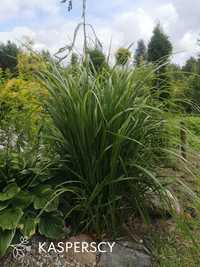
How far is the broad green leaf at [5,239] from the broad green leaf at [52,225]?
0.52 feet

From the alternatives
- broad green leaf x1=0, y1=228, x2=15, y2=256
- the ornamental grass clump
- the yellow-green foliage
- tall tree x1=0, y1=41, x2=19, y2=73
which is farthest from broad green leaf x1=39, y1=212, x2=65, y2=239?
tall tree x1=0, y1=41, x2=19, y2=73

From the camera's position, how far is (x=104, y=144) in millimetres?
1853

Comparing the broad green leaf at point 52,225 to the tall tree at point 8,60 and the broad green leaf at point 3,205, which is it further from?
the tall tree at point 8,60

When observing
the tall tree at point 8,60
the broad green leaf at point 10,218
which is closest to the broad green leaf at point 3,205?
the broad green leaf at point 10,218

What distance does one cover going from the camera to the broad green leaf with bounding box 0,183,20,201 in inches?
70.9

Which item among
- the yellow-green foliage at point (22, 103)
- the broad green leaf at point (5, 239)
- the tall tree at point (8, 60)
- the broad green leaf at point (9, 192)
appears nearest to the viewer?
the broad green leaf at point (5, 239)

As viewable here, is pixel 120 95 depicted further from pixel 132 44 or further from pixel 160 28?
pixel 160 28

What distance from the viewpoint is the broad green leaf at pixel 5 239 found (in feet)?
5.55

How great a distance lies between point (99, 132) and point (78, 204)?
424 millimetres

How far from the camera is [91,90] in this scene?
186cm

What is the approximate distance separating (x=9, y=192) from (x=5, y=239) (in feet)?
0.82

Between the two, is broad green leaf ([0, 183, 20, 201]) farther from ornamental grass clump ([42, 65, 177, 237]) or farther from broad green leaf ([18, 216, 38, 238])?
ornamental grass clump ([42, 65, 177, 237])

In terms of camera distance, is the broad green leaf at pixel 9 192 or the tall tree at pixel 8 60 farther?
the tall tree at pixel 8 60

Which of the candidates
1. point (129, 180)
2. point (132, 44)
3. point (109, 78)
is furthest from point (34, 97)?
point (129, 180)
